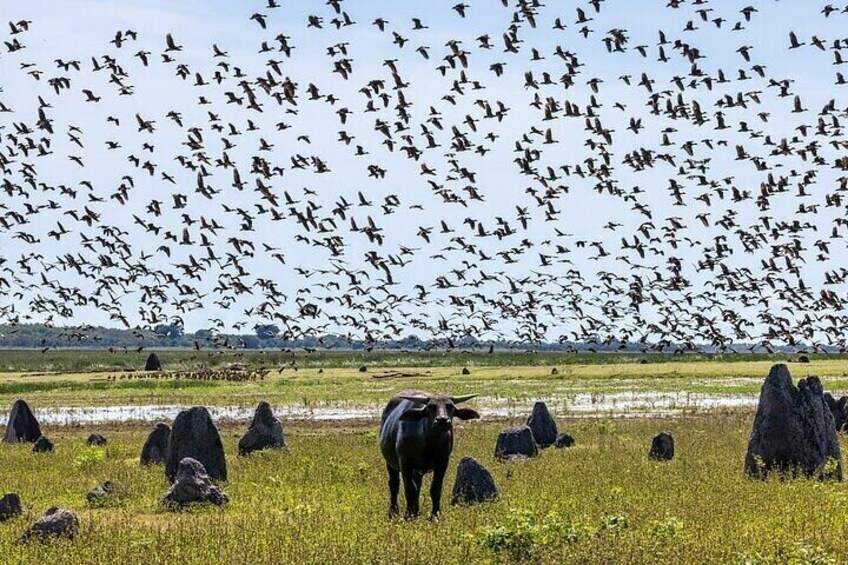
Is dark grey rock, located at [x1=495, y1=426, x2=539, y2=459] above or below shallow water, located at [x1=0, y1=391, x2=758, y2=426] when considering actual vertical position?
above

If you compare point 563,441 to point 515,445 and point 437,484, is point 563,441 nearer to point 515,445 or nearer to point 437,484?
point 515,445

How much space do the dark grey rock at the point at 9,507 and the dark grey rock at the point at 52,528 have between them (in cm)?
283

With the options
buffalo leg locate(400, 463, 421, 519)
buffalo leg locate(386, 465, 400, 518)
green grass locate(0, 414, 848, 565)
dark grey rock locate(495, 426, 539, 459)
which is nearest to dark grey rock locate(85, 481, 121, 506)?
green grass locate(0, 414, 848, 565)

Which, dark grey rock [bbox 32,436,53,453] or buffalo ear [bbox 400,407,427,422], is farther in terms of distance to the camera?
dark grey rock [bbox 32,436,53,453]

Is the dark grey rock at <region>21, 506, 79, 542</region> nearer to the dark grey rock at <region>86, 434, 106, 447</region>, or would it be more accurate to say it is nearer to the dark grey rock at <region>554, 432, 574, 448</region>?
the dark grey rock at <region>554, 432, 574, 448</region>

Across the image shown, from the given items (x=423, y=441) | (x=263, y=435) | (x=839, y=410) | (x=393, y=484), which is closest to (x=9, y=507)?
(x=393, y=484)

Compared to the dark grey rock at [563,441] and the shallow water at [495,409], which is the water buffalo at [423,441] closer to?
the dark grey rock at [563,441]

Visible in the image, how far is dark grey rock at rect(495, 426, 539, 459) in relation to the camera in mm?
30484

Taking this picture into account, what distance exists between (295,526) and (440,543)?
3170mm

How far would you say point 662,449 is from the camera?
29469 millimetres

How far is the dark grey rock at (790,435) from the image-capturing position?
25.4 metres

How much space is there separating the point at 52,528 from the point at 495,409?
36614 millimetres

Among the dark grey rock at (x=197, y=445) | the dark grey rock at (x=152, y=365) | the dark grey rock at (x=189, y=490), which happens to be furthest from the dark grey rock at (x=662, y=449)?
the dark grey rock at (x=152, y=365)

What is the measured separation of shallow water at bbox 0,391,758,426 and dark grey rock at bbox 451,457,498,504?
27.0 meters
